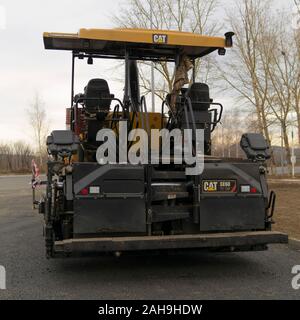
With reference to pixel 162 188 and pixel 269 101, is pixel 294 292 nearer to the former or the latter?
pixel 162 188

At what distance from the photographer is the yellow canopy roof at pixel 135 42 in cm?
691

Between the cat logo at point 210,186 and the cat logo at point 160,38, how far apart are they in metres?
2.27

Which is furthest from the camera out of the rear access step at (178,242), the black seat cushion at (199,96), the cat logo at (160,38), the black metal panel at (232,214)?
the black seat cushion at (199,96)

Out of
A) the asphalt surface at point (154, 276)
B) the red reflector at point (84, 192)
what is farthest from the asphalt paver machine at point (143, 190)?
the asphalt surface at point (154, 276)

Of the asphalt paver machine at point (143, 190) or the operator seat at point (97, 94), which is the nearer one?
the asphalt paver machine at point (143, 190)

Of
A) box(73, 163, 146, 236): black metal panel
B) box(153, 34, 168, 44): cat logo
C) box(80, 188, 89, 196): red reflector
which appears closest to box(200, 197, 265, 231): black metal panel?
box(73, 163, 146, 236): black metal panel

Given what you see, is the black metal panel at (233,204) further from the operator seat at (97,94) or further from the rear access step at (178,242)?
the operator seat at (97,94)

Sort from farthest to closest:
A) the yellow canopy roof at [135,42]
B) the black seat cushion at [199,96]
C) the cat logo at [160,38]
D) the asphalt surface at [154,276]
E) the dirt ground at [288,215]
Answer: the dirt ground at [288,215] < the black seat cushion at [199,96] < the cat logo at [160,38] < the yellow canopy roof at [135,42] < the asphalt surface at [154,276]

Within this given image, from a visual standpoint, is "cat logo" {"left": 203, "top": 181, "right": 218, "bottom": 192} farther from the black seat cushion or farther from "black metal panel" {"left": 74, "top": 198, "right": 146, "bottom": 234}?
the black seat cushion

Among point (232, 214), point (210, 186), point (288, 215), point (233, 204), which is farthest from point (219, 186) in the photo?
point (288, 215)

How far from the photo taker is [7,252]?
8.06m

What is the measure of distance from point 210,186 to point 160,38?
7.77 ft

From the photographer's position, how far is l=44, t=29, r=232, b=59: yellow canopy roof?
6909 mm
